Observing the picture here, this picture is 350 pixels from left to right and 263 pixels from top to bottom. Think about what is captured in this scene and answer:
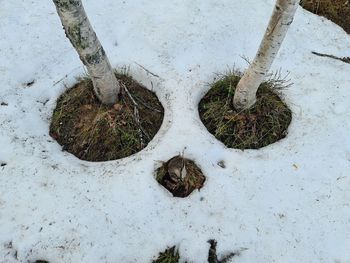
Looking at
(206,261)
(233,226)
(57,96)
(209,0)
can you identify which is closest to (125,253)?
(206,261)

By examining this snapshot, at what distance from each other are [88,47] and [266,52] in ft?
4.94

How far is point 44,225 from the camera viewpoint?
3.19m

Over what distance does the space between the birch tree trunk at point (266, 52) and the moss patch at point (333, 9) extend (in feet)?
6.54

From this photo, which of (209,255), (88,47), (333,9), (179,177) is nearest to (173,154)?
(179,177)

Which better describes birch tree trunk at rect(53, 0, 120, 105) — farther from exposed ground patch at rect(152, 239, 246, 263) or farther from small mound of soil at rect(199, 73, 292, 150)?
exposed ground patch at rect(152, 239, 246, 263)

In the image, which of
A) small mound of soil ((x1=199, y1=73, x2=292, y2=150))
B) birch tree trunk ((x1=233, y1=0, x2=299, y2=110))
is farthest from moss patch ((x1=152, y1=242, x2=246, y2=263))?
birch tree trunk ((x1=233, y1=0, x2=299, y2=110))

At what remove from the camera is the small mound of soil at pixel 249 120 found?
12.4ft

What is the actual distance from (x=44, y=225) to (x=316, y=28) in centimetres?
383

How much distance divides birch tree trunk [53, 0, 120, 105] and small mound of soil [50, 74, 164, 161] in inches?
6.0

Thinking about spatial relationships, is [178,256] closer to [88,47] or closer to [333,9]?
[88,47]

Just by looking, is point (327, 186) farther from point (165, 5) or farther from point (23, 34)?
point (23, 34)

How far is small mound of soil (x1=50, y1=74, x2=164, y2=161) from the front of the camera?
12.1ft

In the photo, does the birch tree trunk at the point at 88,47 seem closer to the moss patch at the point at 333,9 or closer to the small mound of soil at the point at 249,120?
the small mound of soil at the point at 249,120

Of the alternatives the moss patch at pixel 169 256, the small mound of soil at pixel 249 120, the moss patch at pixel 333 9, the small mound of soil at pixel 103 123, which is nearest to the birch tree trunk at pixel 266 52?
the small mound of soil at pixel 249 120
